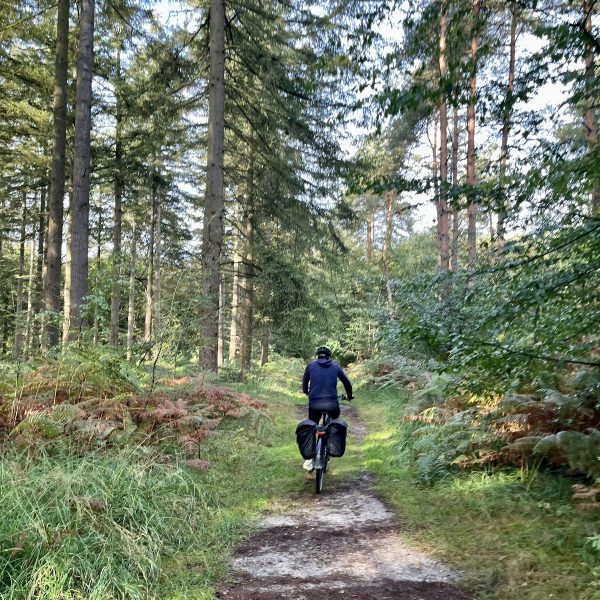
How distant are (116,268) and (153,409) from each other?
2.67 meters

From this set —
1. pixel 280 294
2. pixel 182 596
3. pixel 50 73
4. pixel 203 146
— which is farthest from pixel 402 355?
pixel 50 73

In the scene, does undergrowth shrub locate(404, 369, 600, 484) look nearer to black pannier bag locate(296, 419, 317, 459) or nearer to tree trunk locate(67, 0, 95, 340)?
black pannier bag locate(296, 419, 317, 459)

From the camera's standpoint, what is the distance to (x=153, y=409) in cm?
666

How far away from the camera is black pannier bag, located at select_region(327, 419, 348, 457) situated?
644 centimetres

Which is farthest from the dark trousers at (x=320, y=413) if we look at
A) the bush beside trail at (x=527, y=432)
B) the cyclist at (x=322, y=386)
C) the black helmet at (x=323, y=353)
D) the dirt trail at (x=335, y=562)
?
the dirt trail at (x=335, y=562)

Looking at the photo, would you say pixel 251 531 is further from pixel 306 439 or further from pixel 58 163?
pixel 58 163

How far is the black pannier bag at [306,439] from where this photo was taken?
20.8 feet

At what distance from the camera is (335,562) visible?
4.13 meters

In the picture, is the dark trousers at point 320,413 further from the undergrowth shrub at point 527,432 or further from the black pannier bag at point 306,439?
the undergrowth shrub at point 527,432

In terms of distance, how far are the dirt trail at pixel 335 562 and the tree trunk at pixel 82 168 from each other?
25.0 feet

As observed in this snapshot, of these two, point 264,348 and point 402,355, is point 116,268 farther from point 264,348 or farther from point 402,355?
point 264,348

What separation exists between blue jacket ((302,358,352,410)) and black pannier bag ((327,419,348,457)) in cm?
32

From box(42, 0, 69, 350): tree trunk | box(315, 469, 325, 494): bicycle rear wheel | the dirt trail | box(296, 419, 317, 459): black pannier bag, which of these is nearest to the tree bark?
box(42, 0, 69, 350): tree trunk

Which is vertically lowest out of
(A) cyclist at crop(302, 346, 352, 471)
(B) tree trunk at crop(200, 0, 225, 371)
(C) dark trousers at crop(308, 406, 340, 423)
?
(C) dark trousers at crop(308, 406, 340, 423)
